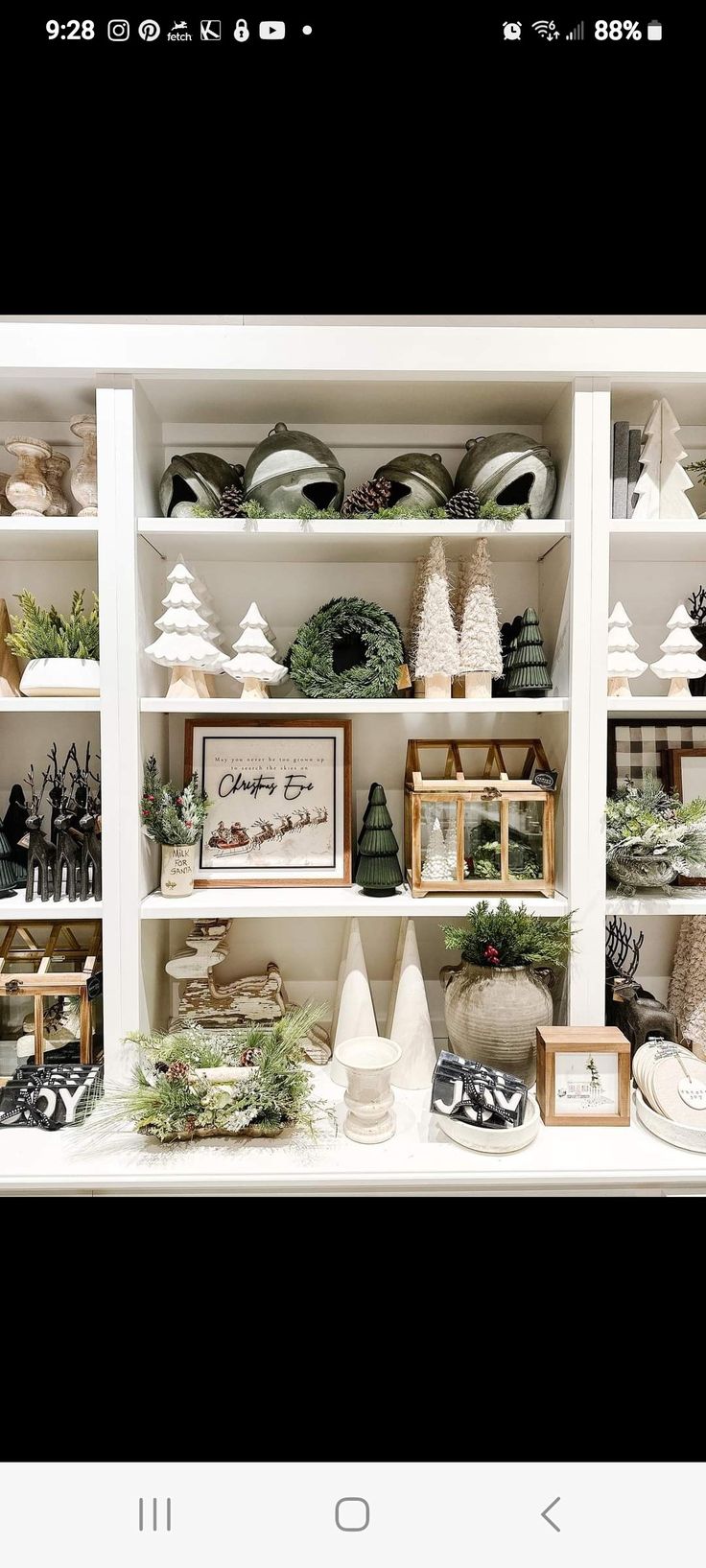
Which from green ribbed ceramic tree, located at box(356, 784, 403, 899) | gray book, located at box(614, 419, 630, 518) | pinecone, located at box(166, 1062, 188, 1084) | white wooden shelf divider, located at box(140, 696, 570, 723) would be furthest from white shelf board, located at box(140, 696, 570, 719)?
pinecone, located at box(166, 1062, 188, 1084)

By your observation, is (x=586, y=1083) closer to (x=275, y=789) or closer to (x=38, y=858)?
(x=275, y=789)

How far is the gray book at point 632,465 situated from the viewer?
1512 mm

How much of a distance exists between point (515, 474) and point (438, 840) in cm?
80

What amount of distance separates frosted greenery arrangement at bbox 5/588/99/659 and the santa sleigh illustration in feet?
1.58

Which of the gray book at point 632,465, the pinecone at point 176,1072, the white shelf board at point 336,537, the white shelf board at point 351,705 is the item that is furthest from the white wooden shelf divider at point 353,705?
the pinecone at point 176,1072

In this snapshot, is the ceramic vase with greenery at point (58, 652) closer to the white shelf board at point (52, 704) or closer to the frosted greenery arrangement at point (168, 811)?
the white shelf board at point (52, 704)

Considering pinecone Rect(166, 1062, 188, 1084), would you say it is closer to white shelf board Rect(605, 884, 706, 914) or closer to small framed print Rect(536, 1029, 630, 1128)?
small framed print Rect(536, 1029, 630, 1128)

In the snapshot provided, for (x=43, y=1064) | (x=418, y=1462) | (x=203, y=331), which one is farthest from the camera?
(x=43, y=1064)

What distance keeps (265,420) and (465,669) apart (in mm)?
771

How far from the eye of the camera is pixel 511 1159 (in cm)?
127

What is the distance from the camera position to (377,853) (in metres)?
1.56

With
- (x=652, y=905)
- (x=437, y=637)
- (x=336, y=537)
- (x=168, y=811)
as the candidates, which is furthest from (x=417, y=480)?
(x=652, y=905)
